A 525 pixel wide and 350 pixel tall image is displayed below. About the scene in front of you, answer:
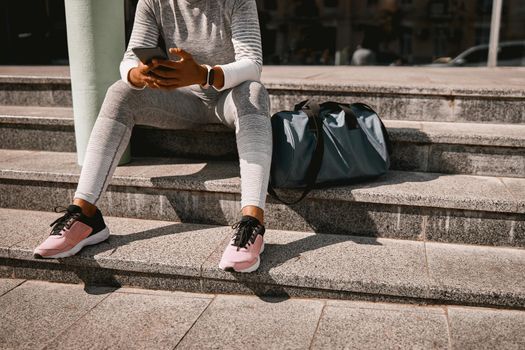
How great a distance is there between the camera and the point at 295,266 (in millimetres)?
2400

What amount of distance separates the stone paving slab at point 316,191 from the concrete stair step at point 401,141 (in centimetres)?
8

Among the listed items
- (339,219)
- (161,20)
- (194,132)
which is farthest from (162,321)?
(161,20)

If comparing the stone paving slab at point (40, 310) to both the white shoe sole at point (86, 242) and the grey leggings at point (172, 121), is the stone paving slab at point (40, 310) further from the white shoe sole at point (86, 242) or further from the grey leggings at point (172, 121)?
the grey leggings at point (172, 121)

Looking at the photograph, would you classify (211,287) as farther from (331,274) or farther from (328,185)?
(328,185)

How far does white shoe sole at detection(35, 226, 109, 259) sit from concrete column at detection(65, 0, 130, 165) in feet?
2.38

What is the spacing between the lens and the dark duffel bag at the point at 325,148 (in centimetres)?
267

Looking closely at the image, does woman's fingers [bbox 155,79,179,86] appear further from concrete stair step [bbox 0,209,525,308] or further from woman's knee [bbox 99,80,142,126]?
concrete stair step [bbox 0,209,525,308]

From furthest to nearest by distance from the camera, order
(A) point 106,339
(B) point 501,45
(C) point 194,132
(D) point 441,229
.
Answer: (B) point 501,45 → (C) point 194,132 → (D) point 441,229 → (A) point 106,339

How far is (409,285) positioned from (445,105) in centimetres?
169

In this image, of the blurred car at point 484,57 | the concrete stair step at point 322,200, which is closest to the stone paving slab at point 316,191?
the concrete stair step at point 322,200

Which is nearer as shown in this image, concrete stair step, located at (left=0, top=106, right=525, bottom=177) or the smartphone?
the smartphone

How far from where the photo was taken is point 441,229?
2.68 meters

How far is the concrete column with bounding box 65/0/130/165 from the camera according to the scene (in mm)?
3041

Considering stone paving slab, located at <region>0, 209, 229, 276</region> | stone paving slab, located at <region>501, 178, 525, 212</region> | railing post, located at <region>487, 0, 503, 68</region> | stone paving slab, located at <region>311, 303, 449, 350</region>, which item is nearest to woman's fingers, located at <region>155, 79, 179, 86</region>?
stone paving slab, located at <region>0, 209, 229, 276</region>
